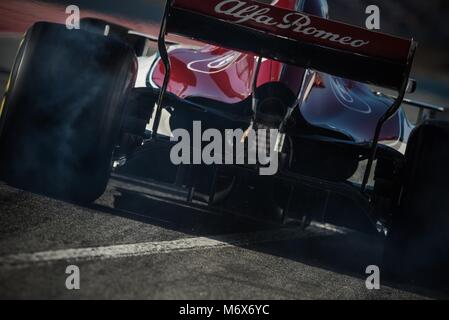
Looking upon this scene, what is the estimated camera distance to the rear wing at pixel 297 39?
150 inches

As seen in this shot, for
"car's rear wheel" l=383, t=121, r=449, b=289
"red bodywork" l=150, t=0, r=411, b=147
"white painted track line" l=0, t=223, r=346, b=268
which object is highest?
"red bodywork" l=150, t=0, r=411, b=147

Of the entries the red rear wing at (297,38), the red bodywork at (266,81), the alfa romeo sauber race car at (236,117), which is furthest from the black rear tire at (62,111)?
the red bodywork at (266,81)

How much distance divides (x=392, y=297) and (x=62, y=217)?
178 cm

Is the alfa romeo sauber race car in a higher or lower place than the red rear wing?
lower

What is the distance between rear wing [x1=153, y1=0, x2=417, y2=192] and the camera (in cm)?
381

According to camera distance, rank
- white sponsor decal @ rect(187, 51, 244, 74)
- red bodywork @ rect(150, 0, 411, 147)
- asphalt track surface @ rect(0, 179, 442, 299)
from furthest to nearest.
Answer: white sponsor decal @ rect(187, 51, 244, 74)
red bodywork @ rect(150, 0, 411, 147)
asphalt track surface @ rect(0, 179, 442, 299)

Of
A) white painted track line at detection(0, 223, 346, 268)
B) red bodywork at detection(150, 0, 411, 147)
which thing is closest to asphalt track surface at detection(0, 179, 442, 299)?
white painted track line at detection(0, 223, 346, 268)

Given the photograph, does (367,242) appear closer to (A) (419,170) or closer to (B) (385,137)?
(B) (385,137)

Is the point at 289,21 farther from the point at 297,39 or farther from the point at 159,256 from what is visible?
the point at 159,256

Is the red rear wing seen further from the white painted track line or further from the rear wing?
the white painted track line

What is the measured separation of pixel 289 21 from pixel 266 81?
76cm

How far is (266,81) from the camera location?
4.52 metres

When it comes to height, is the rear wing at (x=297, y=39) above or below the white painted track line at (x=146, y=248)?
above

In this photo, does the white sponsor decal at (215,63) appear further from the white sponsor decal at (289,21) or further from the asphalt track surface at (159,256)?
the white sponsor decal at (289,21)
